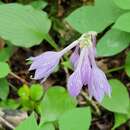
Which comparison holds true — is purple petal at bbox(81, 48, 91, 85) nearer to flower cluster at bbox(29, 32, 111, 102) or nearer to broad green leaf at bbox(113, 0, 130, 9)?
flower cluster at bbox(29, 32, 111, 102)

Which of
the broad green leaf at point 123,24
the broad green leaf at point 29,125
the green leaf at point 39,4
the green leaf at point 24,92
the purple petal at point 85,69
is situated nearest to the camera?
the purple petal at point 85,69

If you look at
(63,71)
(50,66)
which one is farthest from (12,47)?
(50,66)

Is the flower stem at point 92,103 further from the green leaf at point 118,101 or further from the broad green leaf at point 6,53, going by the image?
the broad green leaf at point 6,53

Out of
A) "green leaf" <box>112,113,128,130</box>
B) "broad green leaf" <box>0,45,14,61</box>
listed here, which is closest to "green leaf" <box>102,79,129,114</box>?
"green leaf" <box>112,113,128,130</box>

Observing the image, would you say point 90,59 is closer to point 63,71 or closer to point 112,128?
point 112,128

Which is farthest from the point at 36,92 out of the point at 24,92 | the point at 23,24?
the point at 23,24

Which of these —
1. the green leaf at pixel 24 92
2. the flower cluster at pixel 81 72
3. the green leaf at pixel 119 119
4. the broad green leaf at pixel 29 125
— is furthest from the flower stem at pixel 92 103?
the flower cluster at pixel 81 72
